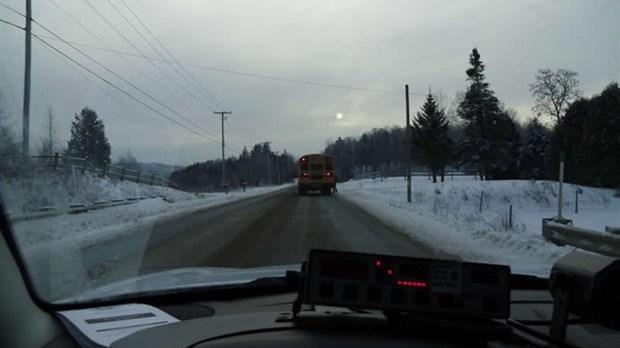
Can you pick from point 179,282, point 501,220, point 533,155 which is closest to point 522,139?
point 533,155

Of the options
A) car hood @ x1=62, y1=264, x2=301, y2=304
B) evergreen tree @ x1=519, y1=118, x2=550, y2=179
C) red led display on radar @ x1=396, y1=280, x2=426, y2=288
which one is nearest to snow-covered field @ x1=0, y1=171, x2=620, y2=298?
car hood @ x1=62, y1=264, x2=301, y2=304

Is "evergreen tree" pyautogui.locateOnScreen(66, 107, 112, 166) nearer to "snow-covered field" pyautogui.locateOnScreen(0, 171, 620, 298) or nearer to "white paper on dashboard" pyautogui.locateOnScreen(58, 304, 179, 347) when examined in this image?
"snow-covered field" pyautogui.locateOnScreen(0, 171, 620, 298)

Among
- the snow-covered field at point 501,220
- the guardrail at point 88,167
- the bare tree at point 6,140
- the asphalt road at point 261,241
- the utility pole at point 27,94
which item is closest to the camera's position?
the bare tree at point 6,140

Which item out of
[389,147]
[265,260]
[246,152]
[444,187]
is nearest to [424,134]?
[444,187]

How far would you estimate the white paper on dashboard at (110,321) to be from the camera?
3.16 m

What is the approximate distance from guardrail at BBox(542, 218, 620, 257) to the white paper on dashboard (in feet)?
22.8

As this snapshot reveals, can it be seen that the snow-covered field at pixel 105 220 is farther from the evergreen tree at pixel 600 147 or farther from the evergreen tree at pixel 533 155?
the evergreen tree at pixel 533 155

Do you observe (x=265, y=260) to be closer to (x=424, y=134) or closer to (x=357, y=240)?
(x=357, y=240)

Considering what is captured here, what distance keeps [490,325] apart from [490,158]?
72205 mm

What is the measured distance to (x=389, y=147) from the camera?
425 ft

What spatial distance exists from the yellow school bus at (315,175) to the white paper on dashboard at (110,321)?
4253cm

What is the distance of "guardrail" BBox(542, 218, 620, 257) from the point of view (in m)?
9.94

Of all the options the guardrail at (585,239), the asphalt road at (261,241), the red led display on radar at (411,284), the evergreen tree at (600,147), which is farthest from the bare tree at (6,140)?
the evergreen tree at (600,147)

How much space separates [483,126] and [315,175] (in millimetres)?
32846
